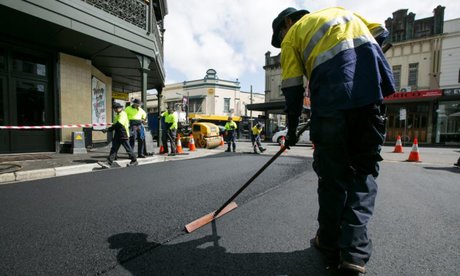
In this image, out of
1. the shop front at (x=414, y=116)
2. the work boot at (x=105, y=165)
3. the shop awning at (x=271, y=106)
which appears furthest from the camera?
the shop awning at (x=271, y=106)

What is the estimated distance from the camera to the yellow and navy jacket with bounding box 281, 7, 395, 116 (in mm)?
1478

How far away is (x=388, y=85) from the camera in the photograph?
5.45 ft

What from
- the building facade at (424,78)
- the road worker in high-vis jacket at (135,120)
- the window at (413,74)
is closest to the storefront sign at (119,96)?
the road worker in high-vis jacket at (135,120)

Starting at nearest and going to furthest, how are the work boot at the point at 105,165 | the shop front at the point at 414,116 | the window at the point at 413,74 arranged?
the work boot at the point at 105,165, the shop front at the point at 414,116, the window at the point at 413,74

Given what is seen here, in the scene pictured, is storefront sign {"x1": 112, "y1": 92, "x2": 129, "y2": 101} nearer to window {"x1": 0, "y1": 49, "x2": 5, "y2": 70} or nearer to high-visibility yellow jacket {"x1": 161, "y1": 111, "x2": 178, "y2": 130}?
high-visibility yellow jacket {"x1": 161, "y1": 111, "x2": 178, "y2": 130}

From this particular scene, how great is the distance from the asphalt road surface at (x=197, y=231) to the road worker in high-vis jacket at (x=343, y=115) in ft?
1.11

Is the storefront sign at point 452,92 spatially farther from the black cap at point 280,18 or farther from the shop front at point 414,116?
the black cap at point 280,18

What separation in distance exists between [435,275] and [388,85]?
4.10ft

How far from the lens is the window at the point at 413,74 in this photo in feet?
65.6

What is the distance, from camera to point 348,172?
158 centimetres

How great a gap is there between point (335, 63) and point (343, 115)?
0.32m

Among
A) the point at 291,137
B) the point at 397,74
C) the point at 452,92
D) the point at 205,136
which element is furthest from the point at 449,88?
the point at 291,137

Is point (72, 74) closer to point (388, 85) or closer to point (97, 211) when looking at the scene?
point (97, 211)

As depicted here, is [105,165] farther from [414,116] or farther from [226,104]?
[226,104]
